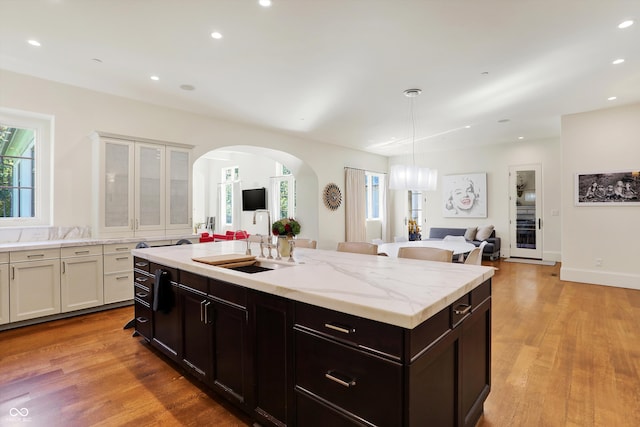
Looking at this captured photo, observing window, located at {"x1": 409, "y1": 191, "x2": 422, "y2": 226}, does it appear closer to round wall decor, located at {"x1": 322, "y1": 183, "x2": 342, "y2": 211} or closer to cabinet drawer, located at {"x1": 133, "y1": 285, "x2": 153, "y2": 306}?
round wall decor, located at {"x1": 322, "y1": 183, "x2": 342, "y2": 211}

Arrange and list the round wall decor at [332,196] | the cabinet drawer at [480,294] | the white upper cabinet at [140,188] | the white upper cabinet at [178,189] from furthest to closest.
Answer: the round wall decor at [332,196]
the white upper cabinet at [178,189]
the white upper cabinet at [140,188]
the cabinet drawer at [480,294]

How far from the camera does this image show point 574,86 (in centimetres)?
411

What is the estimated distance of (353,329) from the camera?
1257 mm

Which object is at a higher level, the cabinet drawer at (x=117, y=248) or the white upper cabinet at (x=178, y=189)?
the white upper cabinet at (x=178, y=189)

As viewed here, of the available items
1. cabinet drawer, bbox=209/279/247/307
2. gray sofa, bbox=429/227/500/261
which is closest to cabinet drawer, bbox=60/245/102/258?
cabinet drawer, bbox=209/279/247/307

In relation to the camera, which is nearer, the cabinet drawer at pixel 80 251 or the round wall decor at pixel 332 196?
the cabinet drawer at pixel 80 251

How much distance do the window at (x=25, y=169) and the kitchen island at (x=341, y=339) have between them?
297 cm

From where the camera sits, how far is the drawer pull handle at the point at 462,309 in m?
1.49

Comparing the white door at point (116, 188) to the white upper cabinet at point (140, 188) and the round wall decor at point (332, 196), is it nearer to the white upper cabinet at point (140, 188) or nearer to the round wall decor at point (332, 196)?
the white upper cabinet at point (140, 188)

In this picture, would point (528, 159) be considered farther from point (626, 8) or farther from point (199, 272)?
point (199, 272)

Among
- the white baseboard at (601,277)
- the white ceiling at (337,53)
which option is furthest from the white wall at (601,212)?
the white ceiling at (337,53)

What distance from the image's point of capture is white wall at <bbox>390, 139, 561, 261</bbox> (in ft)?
23.6

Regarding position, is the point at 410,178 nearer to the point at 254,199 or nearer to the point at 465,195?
the point at 465,195

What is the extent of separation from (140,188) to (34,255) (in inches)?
51.9
